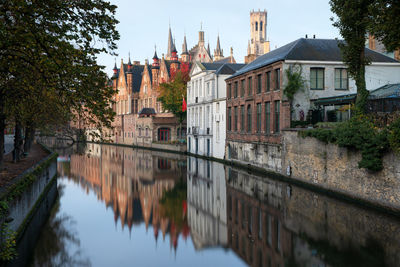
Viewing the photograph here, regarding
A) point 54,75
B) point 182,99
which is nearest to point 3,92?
point 54,75

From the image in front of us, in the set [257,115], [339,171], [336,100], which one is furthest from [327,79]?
[339,171]

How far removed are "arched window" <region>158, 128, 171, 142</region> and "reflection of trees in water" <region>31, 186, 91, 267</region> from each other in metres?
49.3

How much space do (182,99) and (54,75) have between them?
50441mm

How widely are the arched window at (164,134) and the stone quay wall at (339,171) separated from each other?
4050cm

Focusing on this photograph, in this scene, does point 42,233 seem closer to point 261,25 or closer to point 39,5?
point 39,5

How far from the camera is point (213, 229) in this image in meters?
16.2

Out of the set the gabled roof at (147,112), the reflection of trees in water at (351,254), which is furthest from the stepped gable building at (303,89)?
the gabled roof at (147,112)

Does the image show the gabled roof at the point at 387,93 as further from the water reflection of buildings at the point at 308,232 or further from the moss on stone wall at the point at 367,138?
the water reflection of buildings at the point at 308,232

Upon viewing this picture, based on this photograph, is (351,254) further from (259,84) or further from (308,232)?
(259,84)

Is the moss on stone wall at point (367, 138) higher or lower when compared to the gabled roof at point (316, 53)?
lower

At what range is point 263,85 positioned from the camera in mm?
34156

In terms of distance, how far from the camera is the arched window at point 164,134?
222 ft

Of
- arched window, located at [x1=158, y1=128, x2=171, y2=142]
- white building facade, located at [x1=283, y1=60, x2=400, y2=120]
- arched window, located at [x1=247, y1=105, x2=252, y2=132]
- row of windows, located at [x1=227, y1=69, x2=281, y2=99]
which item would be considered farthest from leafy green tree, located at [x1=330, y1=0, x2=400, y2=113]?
arched window, located at [x1=158, y1=128, x2=171, y2=142]

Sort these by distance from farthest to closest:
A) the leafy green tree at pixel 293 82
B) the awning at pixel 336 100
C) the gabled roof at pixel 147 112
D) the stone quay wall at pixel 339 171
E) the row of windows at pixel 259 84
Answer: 1. the gabled roof at pixel 147 112
2. the row of windows at pixel 259 84
3. the leafy green tree at pixel 293 82
4. the awning at pixel 336 100
5. the stone quay wall at pixel 339 171
